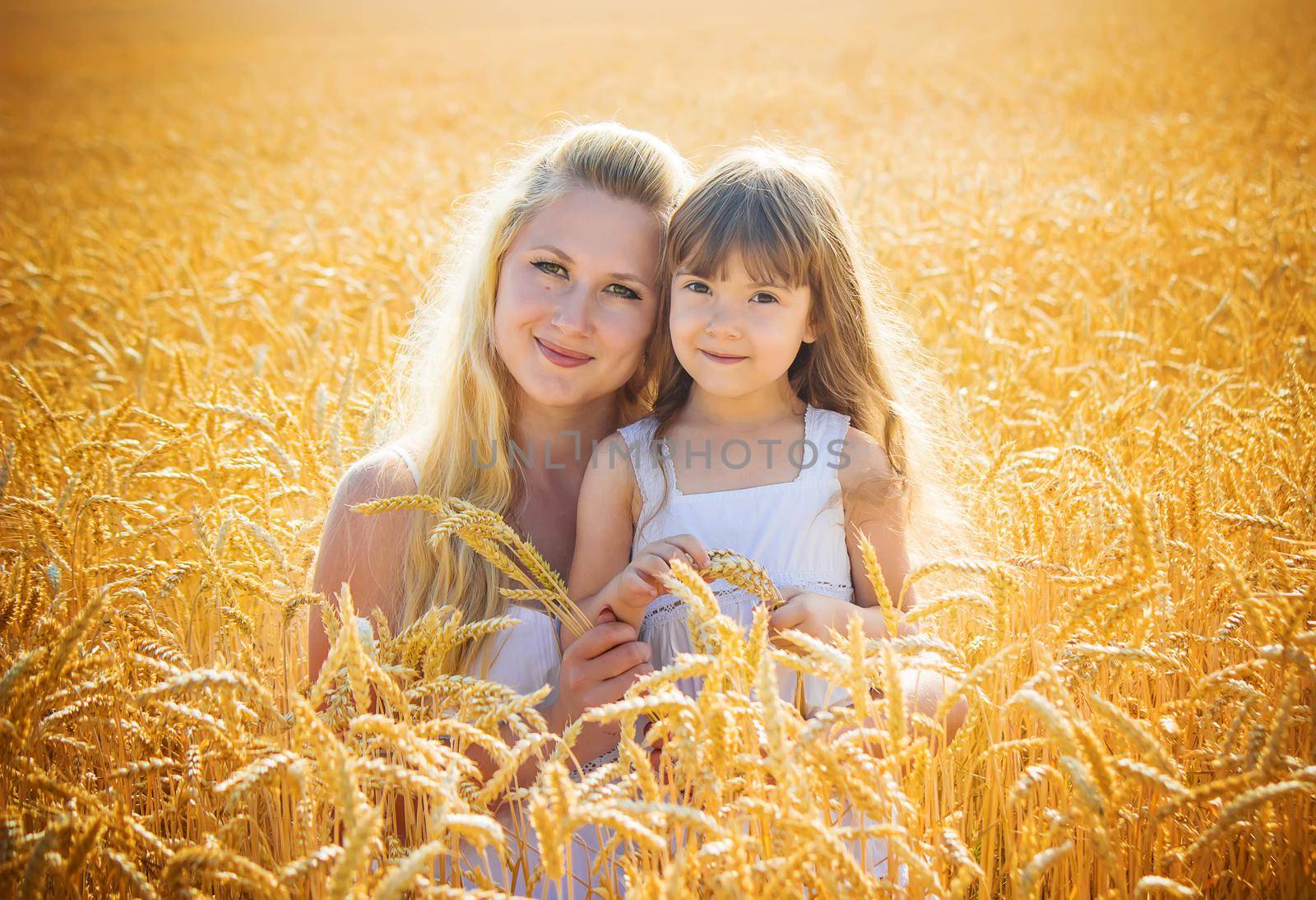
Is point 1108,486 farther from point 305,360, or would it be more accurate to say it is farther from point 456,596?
point 305,360

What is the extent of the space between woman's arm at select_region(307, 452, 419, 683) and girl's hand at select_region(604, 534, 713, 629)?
554 millimetres

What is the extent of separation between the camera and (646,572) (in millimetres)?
1516

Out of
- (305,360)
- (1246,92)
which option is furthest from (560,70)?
(305,360)

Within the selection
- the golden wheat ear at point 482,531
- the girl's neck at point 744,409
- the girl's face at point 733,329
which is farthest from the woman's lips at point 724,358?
the golden wheat ear at point 482,531

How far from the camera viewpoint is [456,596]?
191cm

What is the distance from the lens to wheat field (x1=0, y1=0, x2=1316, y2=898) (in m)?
0.97

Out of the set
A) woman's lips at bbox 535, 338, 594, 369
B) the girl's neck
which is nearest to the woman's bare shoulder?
woman's lips at bbox 535, 338, 594, 369

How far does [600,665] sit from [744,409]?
0.66m

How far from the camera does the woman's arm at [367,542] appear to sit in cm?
189

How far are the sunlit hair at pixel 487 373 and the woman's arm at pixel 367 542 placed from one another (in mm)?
35

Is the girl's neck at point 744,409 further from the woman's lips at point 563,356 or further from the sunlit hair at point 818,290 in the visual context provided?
the woman's lips at point 563,356

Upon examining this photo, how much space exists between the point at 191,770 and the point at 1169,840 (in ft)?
4.18

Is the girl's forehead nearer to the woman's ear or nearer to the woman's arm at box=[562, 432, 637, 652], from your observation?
the woman's ear

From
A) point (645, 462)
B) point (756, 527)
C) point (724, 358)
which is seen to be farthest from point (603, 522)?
point (724, 358)
